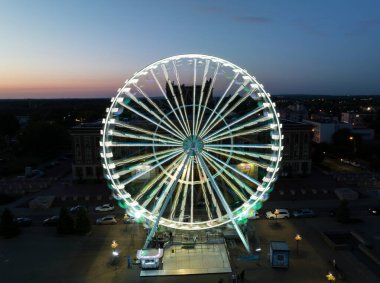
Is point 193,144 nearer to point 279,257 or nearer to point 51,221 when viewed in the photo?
point 279,257

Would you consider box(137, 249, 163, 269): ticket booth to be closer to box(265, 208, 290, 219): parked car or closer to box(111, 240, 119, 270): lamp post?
box(111, 240, 119, 270): lamp post

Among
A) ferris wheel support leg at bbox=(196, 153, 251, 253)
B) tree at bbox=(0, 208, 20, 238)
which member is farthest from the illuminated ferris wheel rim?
tree at bbox=(0, 208, 20, 238)

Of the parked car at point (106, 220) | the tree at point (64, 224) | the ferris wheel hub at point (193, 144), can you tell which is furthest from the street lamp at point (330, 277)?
→ the tree at point (64, 224)

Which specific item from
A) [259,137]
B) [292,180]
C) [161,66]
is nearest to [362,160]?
[292,180]

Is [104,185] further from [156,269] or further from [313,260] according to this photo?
[313,260]

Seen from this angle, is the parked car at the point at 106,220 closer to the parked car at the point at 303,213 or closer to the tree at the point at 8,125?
the parked car at the point at 303,213

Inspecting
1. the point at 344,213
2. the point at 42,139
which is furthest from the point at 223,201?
the point at 42,139
